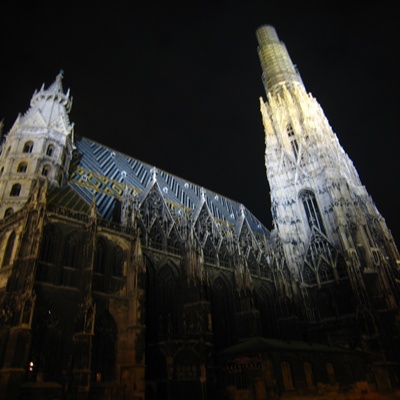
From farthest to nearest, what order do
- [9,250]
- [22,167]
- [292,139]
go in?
[292,139]
[22,167]
[9,250]

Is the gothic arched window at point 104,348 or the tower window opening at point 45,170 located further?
the tower window opening at point 45,170

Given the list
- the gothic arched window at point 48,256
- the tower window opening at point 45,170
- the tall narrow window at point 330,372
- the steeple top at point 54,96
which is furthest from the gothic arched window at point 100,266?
the tall narrow window at point 330,372

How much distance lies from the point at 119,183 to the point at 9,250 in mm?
15058

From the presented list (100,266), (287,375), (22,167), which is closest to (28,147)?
(22,167)

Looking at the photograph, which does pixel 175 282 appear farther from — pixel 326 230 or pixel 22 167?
pixel 326 230

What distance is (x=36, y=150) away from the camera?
29406 mm

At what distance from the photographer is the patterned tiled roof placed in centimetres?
3158

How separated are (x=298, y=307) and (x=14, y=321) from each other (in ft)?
→ 103

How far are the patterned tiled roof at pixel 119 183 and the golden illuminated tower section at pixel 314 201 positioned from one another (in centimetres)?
677

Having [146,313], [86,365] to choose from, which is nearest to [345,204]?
[146,313]

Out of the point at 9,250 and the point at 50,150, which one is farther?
the point at 50,150

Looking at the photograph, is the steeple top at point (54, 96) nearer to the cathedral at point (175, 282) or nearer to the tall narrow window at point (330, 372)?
the cathedral at point (175, 282)

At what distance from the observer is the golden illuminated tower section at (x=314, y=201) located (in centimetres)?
4038

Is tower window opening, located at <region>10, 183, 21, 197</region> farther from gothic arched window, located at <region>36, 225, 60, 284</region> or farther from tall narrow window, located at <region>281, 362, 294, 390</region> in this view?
tall narrow window, located at <region>281, 362, 294, 390</region>
